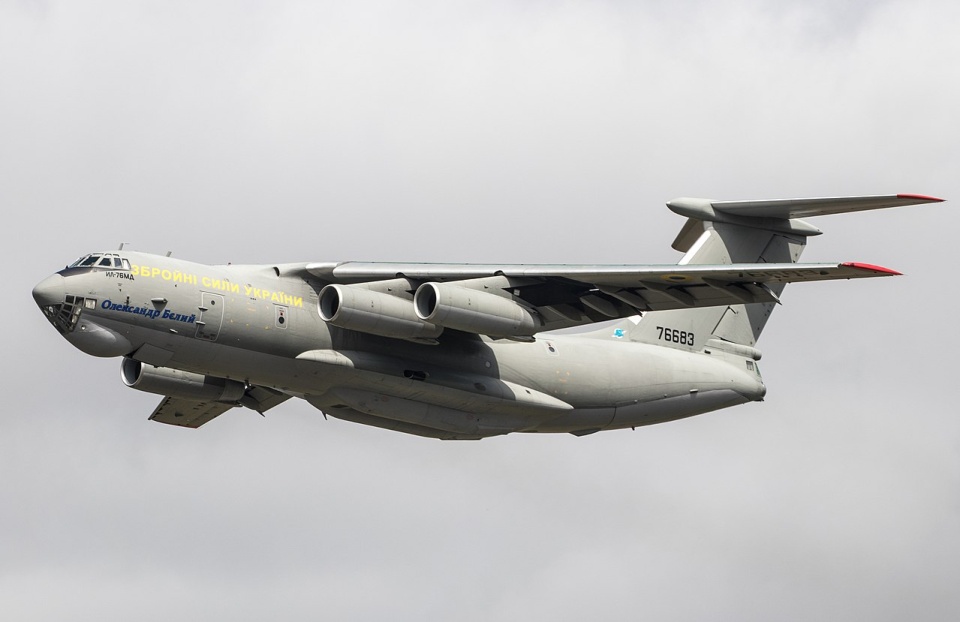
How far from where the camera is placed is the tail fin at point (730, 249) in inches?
834

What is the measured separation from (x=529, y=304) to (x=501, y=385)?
1241 mm

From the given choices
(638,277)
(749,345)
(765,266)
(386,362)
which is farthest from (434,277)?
(749,345)

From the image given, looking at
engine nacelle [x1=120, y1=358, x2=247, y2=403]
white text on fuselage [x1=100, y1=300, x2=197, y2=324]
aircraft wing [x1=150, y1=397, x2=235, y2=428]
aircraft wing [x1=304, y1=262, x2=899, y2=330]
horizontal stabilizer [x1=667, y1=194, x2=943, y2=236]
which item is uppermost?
horizontal stabilizer [x1=667, y1=194, x2=943, y2=236]

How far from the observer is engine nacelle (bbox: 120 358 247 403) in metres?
19.5

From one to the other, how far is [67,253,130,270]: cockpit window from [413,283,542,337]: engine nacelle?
329 cm

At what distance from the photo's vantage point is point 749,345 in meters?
21.9

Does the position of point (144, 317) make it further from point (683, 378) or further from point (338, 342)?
point (683, 378)

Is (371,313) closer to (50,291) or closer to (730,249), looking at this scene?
(50,291)

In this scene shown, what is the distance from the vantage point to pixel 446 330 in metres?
18.8

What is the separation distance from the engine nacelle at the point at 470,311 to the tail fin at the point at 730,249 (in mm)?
3547

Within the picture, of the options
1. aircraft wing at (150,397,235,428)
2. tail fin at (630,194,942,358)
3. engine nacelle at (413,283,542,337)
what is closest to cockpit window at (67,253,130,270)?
engine nacelle at (413,283,542,337)

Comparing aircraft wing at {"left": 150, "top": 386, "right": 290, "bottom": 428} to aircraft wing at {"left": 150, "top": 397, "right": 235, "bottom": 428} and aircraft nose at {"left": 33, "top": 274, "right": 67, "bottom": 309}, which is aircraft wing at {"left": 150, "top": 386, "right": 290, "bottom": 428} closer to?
aircraft wing at {"left": 150, "top": 397, "right": 235, "bottom": 428}

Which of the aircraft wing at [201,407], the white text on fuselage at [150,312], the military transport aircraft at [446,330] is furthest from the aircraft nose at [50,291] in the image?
the aircraft wing at [201,407]

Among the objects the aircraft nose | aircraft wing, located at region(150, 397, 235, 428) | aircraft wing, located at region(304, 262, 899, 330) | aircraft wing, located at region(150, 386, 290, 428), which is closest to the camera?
the aircraft nose
